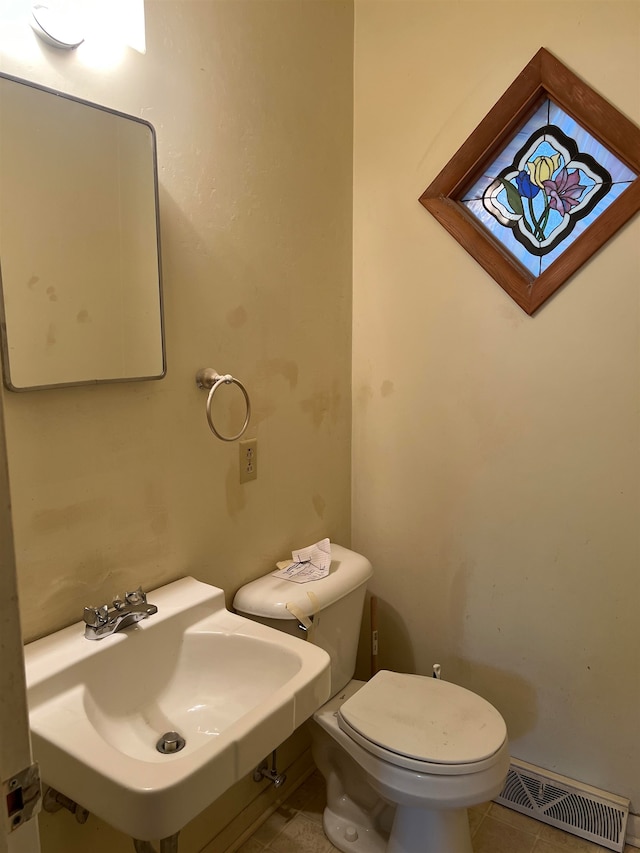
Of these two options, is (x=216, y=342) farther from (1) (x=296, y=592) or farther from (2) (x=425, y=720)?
(2) (x=425, y=720)

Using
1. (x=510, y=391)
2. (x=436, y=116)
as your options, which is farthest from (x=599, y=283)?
(x=436, y=116)

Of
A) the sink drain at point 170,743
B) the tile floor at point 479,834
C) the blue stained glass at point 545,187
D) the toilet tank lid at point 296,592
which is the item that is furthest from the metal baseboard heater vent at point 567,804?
the blue stained glass at point 545,187

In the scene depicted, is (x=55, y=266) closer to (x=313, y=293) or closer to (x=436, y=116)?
(x=313, y=293)

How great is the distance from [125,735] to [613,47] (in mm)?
1956

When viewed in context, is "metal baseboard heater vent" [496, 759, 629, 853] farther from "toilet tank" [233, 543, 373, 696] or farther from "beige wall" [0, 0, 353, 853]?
"beige wall" [0, 0, 353, 853]

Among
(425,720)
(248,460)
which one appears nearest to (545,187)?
(248,460)

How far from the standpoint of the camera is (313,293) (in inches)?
74.1

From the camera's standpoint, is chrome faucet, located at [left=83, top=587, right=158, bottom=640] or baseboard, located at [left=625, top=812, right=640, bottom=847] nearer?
chrome faucet, located at [left=83, top=587, right=158, bottom=640]

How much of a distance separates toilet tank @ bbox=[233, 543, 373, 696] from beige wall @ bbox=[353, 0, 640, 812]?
1.09 ft

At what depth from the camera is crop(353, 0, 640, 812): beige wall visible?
65.4 inches

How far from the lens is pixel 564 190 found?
1.70 meters

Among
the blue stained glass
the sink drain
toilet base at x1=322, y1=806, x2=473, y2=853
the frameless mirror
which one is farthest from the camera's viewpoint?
the blue stained glass

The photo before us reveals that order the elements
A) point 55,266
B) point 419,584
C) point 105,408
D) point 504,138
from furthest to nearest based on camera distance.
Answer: point 419,584 → point 504,138 → point 105,408 → point 55,266

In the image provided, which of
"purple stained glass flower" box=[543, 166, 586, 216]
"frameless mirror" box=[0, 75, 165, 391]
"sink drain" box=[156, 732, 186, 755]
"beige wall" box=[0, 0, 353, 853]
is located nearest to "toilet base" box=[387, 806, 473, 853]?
"beige wall" box=[0, 0, 353, 853]
